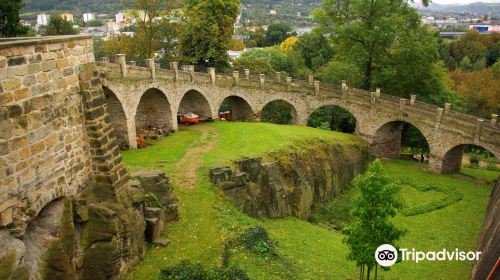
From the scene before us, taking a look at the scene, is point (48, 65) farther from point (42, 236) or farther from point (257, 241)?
point (257, 241)

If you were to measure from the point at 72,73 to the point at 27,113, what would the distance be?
1.71 meters

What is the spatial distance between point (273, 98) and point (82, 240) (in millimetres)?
26686

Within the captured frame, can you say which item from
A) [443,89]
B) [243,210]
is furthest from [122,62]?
[443,89]

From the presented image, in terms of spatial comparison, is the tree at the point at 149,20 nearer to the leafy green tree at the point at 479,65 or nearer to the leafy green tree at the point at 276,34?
the leafy green tree at the point at 479,65

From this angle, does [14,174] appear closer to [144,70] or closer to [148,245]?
[148,245]

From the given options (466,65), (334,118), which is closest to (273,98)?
(334,118)

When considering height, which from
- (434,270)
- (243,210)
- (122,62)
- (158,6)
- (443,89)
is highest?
(158,6)

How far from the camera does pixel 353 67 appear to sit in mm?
40344

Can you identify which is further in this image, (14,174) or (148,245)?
(148,245)

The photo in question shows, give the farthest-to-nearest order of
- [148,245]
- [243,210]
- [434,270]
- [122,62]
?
1. [122,62]
2. [243,210]
3. [434,270]
4. [148,245]

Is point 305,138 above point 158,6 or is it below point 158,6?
below

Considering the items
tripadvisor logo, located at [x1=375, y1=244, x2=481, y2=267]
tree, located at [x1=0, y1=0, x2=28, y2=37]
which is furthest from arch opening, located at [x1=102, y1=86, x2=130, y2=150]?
tripadvisor logo, located at [x1=375, y1=244, x2=481, y2=267]

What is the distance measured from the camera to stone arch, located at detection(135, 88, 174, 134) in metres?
29.1

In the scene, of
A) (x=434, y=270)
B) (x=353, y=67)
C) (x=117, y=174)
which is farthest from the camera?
(x=353, y=67)
